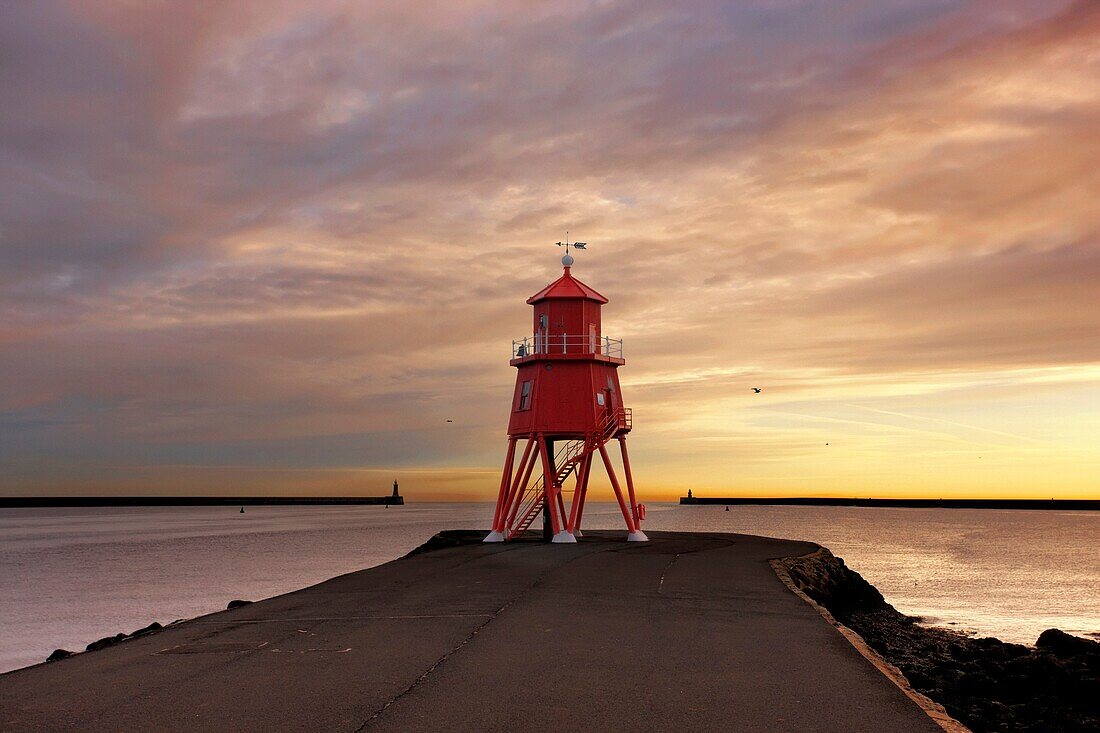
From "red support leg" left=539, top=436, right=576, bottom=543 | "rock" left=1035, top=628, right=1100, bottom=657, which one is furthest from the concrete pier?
"red support leg" left=539, top=436, right=576, bottom=543

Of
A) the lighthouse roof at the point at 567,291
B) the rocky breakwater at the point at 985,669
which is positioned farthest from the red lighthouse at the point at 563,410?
the rocky breakwater at the point at 985,669

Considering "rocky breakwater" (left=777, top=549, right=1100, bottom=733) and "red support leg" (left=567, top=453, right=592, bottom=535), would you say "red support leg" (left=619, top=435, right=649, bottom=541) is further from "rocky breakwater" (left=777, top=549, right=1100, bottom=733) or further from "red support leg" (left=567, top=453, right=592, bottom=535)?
"rocky breakwater" (left=777, top=549, right=1100, bottom=733)

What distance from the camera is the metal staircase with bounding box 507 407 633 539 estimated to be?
32125mm

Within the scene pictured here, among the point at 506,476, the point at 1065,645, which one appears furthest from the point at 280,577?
the point at 1065,645

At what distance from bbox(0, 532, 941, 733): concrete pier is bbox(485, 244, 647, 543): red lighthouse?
1257cm

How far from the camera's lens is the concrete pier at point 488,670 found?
8.90 metres

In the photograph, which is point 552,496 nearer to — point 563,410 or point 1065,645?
point 563,410

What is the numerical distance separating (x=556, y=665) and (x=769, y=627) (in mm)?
4591

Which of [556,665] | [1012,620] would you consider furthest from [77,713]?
[1012,620]

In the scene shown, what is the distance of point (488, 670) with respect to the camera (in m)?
10.9

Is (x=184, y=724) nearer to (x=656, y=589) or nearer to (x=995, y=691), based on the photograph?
(x=656, y=589)

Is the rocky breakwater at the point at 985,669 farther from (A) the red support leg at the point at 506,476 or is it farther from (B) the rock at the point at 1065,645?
(A) the red support leg at the point at 506,476

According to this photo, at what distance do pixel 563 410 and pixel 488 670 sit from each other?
21.4 meters

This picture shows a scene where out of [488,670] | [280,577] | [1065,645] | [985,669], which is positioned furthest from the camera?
[280,577]
